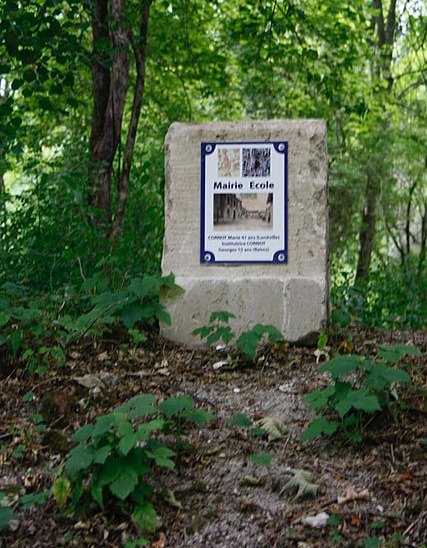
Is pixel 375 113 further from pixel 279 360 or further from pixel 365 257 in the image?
pixel 279 360

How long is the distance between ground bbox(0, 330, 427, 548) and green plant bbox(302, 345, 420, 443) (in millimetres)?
92

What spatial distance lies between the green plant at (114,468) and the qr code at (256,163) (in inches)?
109

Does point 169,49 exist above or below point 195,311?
above

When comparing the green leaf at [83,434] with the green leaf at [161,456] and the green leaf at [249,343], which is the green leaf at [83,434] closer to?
the green leaf at [161,456]

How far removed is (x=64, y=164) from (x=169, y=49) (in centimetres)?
607

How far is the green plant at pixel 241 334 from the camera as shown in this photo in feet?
16.0

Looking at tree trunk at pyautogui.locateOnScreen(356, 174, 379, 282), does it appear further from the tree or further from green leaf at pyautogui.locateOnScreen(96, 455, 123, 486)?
green leaf at pyautogui.locateOnScreen(96, 455, 123, 486)

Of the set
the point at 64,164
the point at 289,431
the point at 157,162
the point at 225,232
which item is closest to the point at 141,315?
the point at 225,232

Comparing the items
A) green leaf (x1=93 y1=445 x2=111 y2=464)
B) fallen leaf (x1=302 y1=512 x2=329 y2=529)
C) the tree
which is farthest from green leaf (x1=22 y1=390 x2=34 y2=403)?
the tree

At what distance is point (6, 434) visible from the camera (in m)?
3.86

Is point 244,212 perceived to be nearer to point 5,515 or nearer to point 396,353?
point 396,353

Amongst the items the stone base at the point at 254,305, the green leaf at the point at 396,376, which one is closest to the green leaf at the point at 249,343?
the stone base at the point at 254,305

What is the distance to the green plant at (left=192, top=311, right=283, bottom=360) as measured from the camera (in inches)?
192

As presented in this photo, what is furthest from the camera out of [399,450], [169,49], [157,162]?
[169,49]
